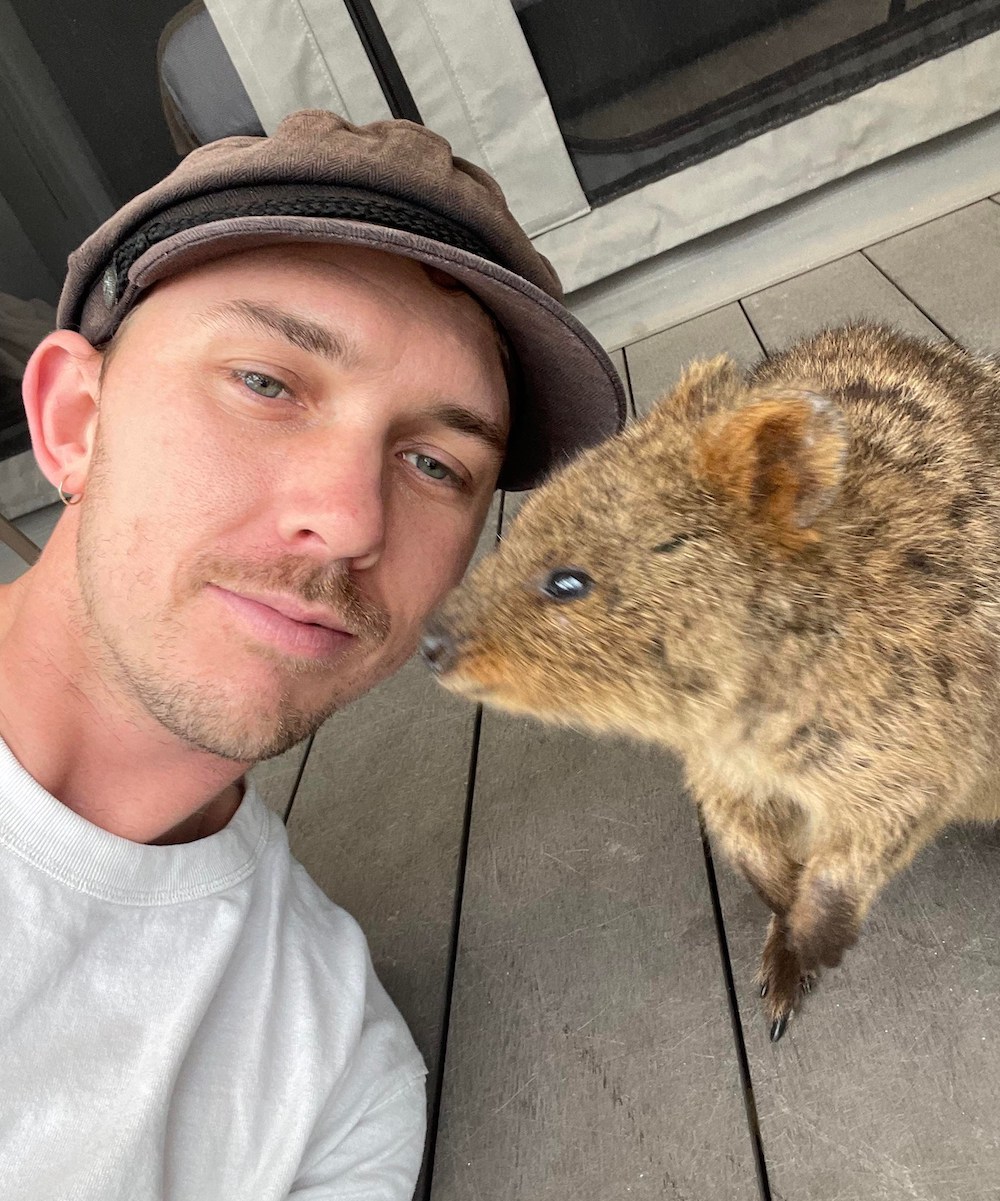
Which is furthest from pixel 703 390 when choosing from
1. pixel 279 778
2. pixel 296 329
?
pixel 279 778

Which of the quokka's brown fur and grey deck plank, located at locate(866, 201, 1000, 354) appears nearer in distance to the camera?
the quokka's brown fur

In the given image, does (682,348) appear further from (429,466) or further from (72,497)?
(72,497)

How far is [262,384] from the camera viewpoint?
36.8 inches

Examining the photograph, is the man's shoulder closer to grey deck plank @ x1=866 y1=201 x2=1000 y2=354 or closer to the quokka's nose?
the quokka's nose

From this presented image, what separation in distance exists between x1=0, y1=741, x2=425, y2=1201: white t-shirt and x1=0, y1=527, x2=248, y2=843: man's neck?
6 centimetres

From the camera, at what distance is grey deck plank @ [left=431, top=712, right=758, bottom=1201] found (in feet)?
3.06

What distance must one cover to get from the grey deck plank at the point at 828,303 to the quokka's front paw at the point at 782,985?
4.99 feet

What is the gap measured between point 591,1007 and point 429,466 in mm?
707

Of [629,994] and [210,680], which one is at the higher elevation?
[210,680]

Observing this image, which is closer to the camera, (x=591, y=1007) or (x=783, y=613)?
(x=783, y=613)

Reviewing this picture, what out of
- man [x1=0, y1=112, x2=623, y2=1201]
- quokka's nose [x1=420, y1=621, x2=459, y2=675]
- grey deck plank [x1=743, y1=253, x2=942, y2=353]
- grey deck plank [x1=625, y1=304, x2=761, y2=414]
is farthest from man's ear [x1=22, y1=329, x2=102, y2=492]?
grey deck plank [x1=743, y1=253, x2=942, y2=353]

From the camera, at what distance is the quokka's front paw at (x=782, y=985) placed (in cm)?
97

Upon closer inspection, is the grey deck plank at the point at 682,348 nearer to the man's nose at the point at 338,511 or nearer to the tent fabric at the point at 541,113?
the tent fabric at the point at 541,113

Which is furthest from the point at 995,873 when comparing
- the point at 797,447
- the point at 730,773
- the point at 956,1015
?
the point at 797,447
